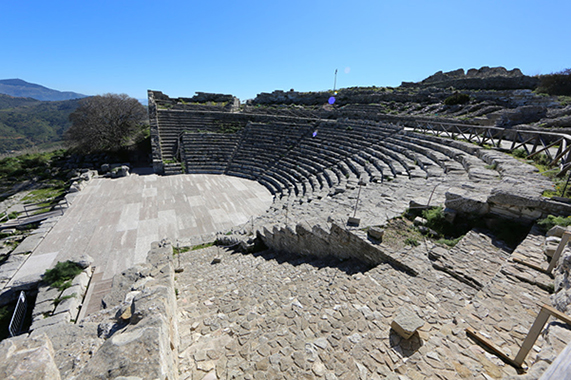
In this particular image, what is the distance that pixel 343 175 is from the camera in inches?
512

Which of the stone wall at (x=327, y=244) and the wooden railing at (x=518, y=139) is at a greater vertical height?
the wooden railing at (x=518, y=139)

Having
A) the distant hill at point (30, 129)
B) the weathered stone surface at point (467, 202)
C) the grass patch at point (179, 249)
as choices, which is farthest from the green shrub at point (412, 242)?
the distant hill at point (30, 129)

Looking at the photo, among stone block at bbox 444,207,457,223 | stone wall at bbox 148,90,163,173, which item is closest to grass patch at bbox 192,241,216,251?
stone block at bbox 444,207,457,223

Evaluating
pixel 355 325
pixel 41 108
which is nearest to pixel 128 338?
pixel 355 325

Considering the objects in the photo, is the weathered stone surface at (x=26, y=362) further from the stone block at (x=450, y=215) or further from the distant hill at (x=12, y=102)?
the distant hill at (x=12, y=102)

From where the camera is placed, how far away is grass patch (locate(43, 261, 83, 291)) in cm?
698

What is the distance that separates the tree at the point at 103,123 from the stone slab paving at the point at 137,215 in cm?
627

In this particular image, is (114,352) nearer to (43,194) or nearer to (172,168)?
(172,168)

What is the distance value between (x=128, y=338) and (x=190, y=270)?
15.3ft

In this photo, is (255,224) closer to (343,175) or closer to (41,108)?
(343,175)

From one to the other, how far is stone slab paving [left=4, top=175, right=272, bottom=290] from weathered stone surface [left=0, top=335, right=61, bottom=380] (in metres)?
6.50

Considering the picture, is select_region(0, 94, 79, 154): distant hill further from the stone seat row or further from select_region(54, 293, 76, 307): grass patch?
select_region(54, 293, 76, 307): grass patch

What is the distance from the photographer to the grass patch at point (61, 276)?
22.9 ft

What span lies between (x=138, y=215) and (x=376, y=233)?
38.1 feet
